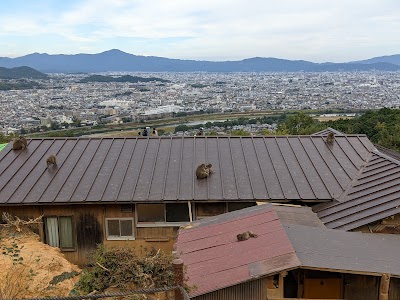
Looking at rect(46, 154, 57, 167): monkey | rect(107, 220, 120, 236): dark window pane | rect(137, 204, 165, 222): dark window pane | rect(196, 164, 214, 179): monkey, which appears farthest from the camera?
rect(46, 154, 57, 167): monkey

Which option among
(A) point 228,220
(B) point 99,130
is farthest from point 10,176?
(B) point 99,130

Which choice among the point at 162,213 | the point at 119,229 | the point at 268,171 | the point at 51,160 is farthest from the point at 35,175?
the point at 268,171

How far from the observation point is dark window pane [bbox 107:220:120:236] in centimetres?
1428

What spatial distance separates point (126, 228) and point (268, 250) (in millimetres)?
6874

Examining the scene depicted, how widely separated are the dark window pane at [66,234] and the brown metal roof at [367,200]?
848cm

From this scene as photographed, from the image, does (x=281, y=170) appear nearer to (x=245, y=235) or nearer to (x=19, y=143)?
(x=245, y=235)

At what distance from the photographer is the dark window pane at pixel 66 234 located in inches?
563

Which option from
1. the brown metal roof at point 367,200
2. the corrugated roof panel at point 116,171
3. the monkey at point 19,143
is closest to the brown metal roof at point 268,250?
the brown metal roof at point 367,200

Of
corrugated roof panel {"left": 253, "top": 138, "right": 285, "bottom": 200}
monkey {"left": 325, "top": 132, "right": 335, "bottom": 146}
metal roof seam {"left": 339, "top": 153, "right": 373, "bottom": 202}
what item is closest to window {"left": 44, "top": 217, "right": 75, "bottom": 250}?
corrugated roof panel {"left": 253, "top": 138, "right": 285, "bottom": 200}

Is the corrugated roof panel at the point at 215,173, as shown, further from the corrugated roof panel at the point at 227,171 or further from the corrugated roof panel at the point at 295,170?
the corrugated roof panel at the point at 295,170

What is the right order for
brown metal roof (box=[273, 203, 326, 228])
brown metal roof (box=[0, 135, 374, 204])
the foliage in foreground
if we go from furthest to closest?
1. brown metal roof (box=[0, 135, 374, 204])
2. brown metal roof (box=[273, 203, 326, 228])
3. the foliage in foreground

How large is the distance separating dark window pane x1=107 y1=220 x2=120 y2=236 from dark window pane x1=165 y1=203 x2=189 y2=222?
185 cm

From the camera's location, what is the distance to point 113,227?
564 inches

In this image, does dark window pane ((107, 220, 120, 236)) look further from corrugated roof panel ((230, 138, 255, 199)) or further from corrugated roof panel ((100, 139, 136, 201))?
corrugated roof panel ((230, 138, 255, 199))
